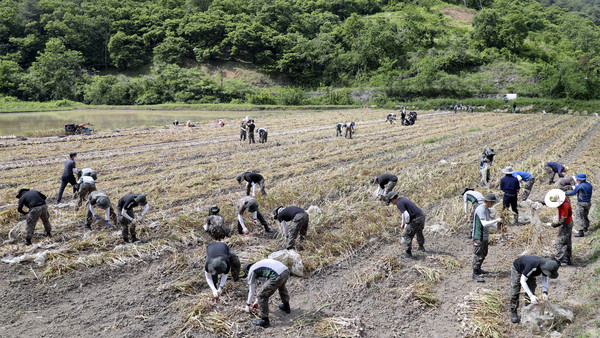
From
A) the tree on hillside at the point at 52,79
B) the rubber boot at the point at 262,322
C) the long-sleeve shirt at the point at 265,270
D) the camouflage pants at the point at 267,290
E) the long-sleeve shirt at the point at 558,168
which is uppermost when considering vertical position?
the tree on hillside at the point at 52,79

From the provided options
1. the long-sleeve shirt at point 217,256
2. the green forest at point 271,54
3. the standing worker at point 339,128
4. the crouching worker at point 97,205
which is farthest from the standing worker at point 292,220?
the green forest at point 271,54

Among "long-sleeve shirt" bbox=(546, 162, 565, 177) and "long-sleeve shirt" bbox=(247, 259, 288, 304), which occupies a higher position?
"long-sleeve shirt" bbox=(546, 162, 565, 177)

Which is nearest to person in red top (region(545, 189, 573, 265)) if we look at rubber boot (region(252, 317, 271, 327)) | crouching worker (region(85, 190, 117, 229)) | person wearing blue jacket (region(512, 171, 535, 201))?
person wearing blue jacket (region(512, 171, 535, 201))

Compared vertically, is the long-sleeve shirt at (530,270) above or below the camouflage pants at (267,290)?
above

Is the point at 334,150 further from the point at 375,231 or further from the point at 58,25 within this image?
the point at 58,25

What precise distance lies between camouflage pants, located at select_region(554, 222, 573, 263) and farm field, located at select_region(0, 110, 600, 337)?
0.29 meters

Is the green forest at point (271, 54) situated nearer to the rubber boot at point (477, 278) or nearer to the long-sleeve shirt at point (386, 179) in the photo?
the long-sleeve shirt at point (386, 179)

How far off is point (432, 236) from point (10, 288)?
9.00 m

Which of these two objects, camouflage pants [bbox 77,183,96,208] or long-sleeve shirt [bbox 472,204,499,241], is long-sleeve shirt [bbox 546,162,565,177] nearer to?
long-sleeve shirt [bbox 472,204,499,241]

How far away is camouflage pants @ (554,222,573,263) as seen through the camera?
7.34 meters

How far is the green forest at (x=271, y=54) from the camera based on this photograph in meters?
58.2

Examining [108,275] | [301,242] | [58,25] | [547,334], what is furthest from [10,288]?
[58,25]

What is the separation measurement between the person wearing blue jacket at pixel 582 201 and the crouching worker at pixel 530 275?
157 inches

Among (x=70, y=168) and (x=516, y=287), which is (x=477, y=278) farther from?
(x=70, y=168)
